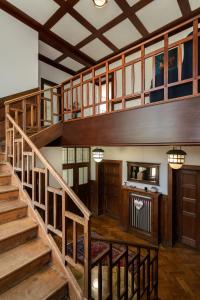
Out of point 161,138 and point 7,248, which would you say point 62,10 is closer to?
point 161,138

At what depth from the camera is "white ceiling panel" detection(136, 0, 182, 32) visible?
128 inches

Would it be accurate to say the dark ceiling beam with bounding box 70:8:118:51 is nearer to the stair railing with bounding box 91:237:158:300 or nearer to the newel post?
the newel post

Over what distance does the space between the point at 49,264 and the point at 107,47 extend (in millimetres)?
4669

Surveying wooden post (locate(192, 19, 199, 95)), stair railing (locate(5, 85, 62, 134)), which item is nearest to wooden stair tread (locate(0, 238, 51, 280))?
stair railing (locate(5, 85, 62, 134))

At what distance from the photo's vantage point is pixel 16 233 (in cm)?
181

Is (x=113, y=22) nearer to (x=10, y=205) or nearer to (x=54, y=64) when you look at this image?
(x=54, y=64)

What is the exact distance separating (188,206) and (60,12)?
4.81m

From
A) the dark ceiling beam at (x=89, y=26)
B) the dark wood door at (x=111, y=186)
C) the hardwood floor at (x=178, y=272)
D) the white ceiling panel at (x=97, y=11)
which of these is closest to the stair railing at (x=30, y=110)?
the dark ceiling beam at (x=89, y=26)

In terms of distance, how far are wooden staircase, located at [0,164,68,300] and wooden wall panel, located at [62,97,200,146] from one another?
1329mm

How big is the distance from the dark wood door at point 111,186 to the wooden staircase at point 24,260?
3499 mm

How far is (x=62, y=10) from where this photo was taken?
342 centimetres

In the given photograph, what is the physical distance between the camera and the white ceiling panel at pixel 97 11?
10.7 feet

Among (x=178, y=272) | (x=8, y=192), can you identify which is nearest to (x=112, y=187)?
(x=178, y=272)

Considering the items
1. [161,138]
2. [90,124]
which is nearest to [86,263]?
[161,138]
